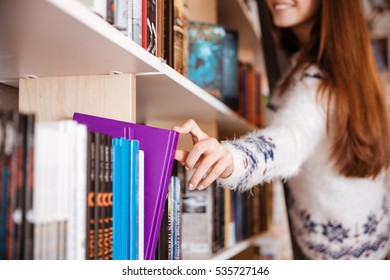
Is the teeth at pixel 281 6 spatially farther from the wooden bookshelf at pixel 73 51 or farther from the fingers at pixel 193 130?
the fingers at pixel 193 130

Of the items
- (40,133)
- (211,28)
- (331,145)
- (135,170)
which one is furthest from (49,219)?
(211,28)

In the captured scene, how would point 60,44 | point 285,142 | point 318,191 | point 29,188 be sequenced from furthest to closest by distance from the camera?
point 318,191 < point 285,142 < point 60,44 < point 29,188

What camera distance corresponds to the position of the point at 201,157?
35.5 inches

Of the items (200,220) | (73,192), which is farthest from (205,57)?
(73,192)

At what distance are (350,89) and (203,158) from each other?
22.4 inches

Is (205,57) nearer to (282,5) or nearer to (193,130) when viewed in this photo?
(282,5)

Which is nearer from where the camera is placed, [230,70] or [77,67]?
[77,67]

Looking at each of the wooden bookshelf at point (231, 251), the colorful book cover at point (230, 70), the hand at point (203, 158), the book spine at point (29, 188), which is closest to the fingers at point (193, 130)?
the hand at point (203, 158)

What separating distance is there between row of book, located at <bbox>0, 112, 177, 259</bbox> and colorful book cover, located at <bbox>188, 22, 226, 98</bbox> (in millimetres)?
692

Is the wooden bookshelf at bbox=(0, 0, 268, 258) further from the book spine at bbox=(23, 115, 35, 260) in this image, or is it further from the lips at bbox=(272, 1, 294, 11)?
the lips at bbox=(272, 1, 294, 11)

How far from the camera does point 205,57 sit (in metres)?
1.50

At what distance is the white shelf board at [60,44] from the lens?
0.60 meters
